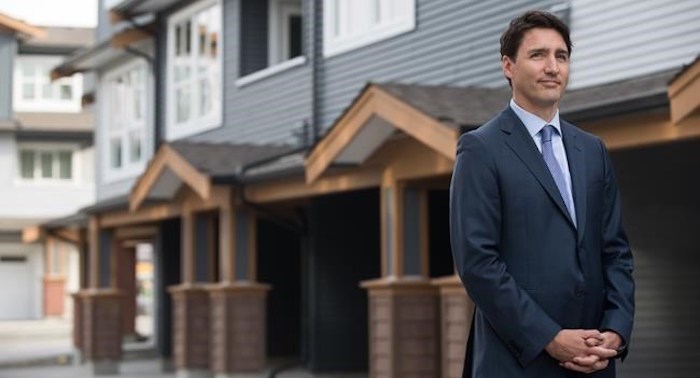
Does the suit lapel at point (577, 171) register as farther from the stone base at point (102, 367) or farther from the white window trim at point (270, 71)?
the stone base at point (102, 367)

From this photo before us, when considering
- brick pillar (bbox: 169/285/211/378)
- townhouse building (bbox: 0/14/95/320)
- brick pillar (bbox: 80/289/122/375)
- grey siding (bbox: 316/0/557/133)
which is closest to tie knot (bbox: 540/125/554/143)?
grey siding (bbox: 316/0/557/133)

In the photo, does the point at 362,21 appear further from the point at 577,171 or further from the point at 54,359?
the point at 577,171

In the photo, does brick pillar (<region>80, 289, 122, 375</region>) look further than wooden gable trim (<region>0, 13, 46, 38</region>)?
No

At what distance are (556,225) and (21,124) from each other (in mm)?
44459

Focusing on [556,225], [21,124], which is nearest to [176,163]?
[556,225]

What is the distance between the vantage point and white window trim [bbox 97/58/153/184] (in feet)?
82.0

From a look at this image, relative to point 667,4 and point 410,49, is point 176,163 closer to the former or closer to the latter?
point 410,49

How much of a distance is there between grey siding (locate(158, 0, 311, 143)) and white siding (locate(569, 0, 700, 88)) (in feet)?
20.2

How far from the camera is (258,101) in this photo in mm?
20000

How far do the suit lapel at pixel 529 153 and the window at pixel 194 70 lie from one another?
1732 centimetres

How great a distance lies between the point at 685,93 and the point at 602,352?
552 centimetres

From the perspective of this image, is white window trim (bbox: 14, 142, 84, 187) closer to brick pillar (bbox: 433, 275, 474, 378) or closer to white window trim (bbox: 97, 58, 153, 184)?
white window trim (bbox: 97, 58, 153, 184)

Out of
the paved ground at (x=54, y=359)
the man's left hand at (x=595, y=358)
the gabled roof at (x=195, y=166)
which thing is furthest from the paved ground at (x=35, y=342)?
the man's left hand at (x=595, y=358)

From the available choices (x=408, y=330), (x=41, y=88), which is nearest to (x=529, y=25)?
(x=408, y=330)
